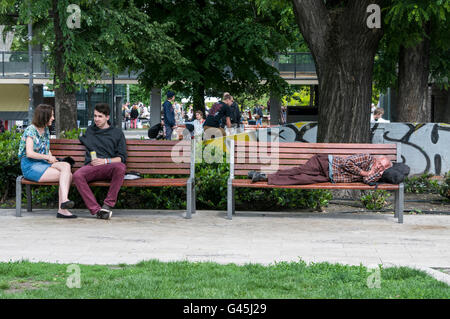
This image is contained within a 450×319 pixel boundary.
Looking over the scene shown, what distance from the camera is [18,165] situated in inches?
407

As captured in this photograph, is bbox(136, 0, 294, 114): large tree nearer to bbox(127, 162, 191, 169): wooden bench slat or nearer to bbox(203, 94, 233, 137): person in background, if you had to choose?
bbox(203, 94, 233, 137): person in background

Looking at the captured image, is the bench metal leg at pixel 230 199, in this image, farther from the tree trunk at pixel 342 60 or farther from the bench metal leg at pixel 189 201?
the tree trunk at pixel 342 60

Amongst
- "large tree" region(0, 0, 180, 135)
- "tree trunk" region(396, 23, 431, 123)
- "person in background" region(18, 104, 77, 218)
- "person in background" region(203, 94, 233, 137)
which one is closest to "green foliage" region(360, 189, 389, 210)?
"person in background" region(18, 104, 77, 218)

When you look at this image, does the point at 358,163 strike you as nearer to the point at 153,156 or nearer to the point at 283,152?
the point at 283,152

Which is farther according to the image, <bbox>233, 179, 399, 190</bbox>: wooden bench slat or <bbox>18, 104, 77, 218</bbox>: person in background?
<bbox>18, 104, 77, 218</bbox>: person in background

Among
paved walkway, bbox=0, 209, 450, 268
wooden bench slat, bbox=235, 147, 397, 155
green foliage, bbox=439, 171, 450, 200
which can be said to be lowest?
paved walkway, bbox=0, 209, 450, 268

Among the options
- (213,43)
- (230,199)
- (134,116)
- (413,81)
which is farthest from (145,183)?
(134,116)

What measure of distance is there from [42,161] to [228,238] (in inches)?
117

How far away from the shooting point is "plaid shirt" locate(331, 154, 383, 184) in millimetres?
9258

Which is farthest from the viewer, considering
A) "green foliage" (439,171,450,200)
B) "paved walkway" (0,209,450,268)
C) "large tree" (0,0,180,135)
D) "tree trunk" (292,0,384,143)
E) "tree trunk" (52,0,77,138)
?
"tree trunk" (52,0,77,138)

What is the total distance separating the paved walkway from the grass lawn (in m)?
0.53

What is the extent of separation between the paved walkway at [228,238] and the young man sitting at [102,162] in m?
0.23

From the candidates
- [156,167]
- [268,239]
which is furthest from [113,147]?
[268,239]

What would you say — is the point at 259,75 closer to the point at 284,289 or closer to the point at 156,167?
the point at 156,167
